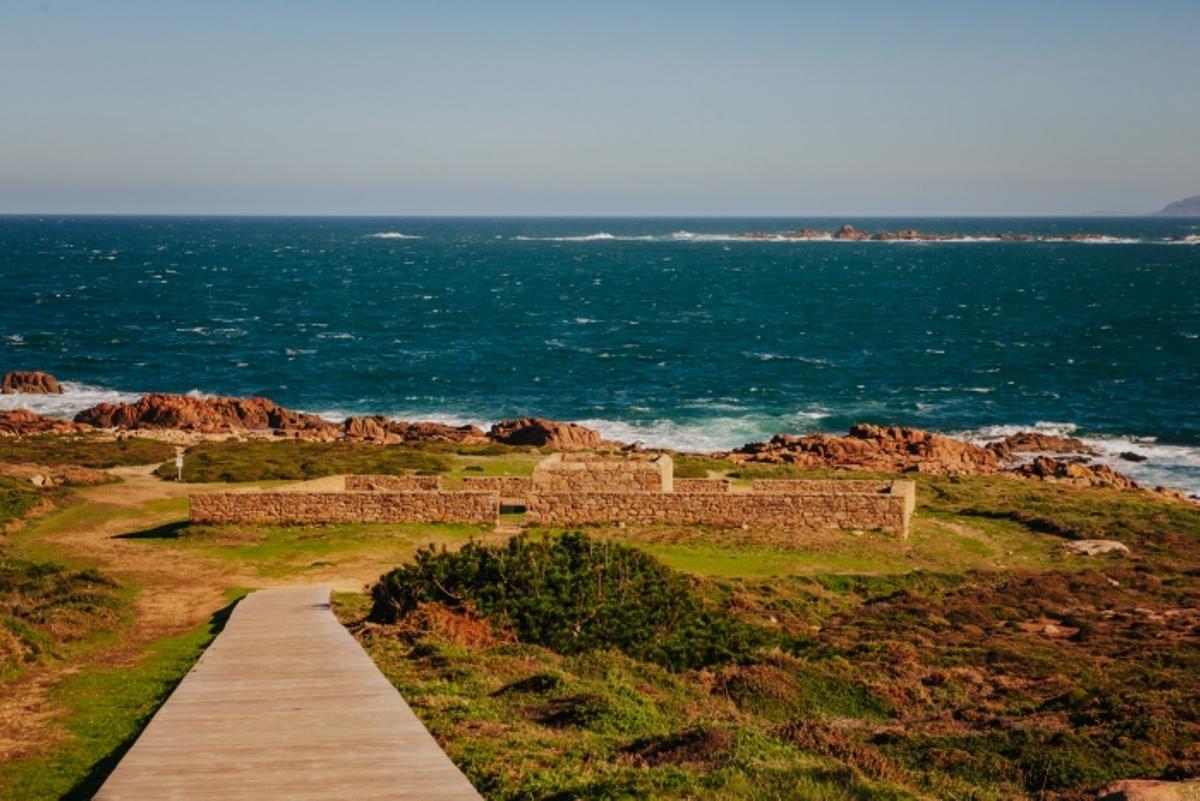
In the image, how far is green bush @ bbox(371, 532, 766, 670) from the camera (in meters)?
21.5

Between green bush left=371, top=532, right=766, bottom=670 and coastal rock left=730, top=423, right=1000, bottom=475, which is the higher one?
green bush left=371, top=532, right=766, bottom=670

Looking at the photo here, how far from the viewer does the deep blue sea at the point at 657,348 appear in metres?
68.6

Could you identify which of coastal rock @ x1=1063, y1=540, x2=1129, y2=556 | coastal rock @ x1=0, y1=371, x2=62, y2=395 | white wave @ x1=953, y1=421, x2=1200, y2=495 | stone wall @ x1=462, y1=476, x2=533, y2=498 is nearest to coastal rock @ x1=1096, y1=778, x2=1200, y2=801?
coastal rock @ x1=1063, y1=540, x2=1129, y2=556

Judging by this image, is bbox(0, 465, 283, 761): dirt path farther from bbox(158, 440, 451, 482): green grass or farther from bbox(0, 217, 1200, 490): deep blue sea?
bbox(0, 217, 1200, 490): deep blue sea

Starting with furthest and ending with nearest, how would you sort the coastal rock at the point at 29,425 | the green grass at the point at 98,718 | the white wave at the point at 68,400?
1. the white wave at the point at 68,400
2. the coastal rock at the point at 29,425
3. the green grass at the point at 98,718

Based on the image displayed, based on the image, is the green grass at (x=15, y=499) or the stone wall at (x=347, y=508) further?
the green grass at (x=15, y=499)

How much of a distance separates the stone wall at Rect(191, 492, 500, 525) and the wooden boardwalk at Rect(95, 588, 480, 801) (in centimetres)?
1482

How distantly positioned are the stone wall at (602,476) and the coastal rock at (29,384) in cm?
4809

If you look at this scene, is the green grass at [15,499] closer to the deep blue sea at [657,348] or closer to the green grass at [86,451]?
the green grass at [86,451]

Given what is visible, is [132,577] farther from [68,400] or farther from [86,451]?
[68,400]

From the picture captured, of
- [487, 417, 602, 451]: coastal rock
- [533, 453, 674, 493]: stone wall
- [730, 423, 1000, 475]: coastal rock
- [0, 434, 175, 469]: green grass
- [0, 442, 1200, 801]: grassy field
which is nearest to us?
[0, 442, 1200, 801]: grassy field

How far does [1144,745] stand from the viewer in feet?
52.7

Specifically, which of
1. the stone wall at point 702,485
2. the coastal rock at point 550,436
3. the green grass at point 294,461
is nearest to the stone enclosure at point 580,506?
the stone wall at point 702,485

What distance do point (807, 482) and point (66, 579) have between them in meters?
21.8
